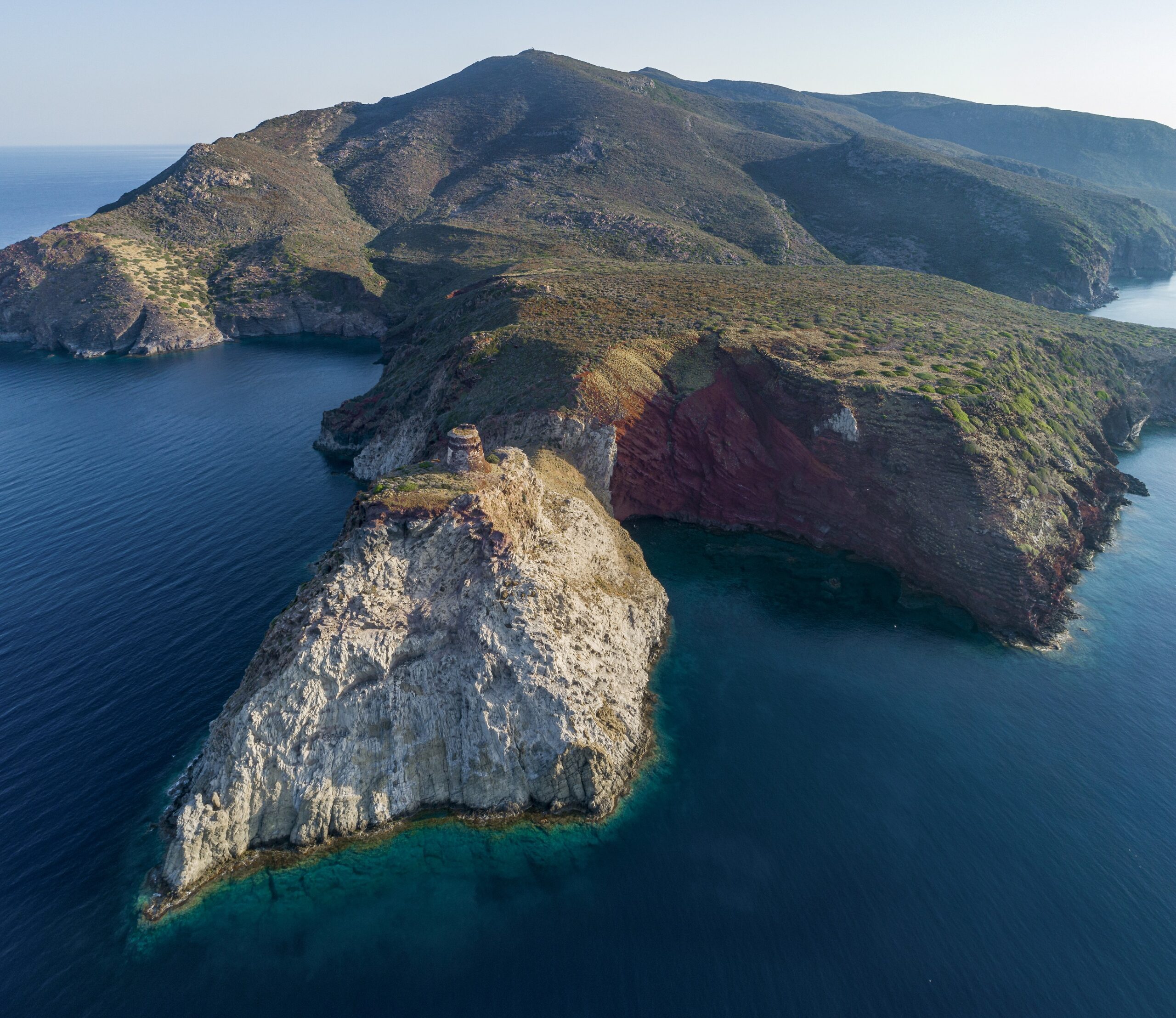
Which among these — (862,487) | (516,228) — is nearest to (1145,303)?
(862,487)

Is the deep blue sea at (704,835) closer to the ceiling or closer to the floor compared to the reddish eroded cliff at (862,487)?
closer to the floor

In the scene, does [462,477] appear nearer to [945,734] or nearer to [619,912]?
[619,912]

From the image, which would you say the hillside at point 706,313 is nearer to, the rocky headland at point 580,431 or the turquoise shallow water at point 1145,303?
the rocky headland at point 580,431

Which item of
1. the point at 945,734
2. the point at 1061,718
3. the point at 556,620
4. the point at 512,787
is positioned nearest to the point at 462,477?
the point at 556,620

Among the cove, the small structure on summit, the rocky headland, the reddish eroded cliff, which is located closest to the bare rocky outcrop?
the rocky headland

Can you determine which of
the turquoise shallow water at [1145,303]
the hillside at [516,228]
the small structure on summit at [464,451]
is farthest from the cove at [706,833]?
the turquoise shallow water at [1145,303]

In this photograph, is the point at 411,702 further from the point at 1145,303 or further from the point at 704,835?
the point at 1145,303
